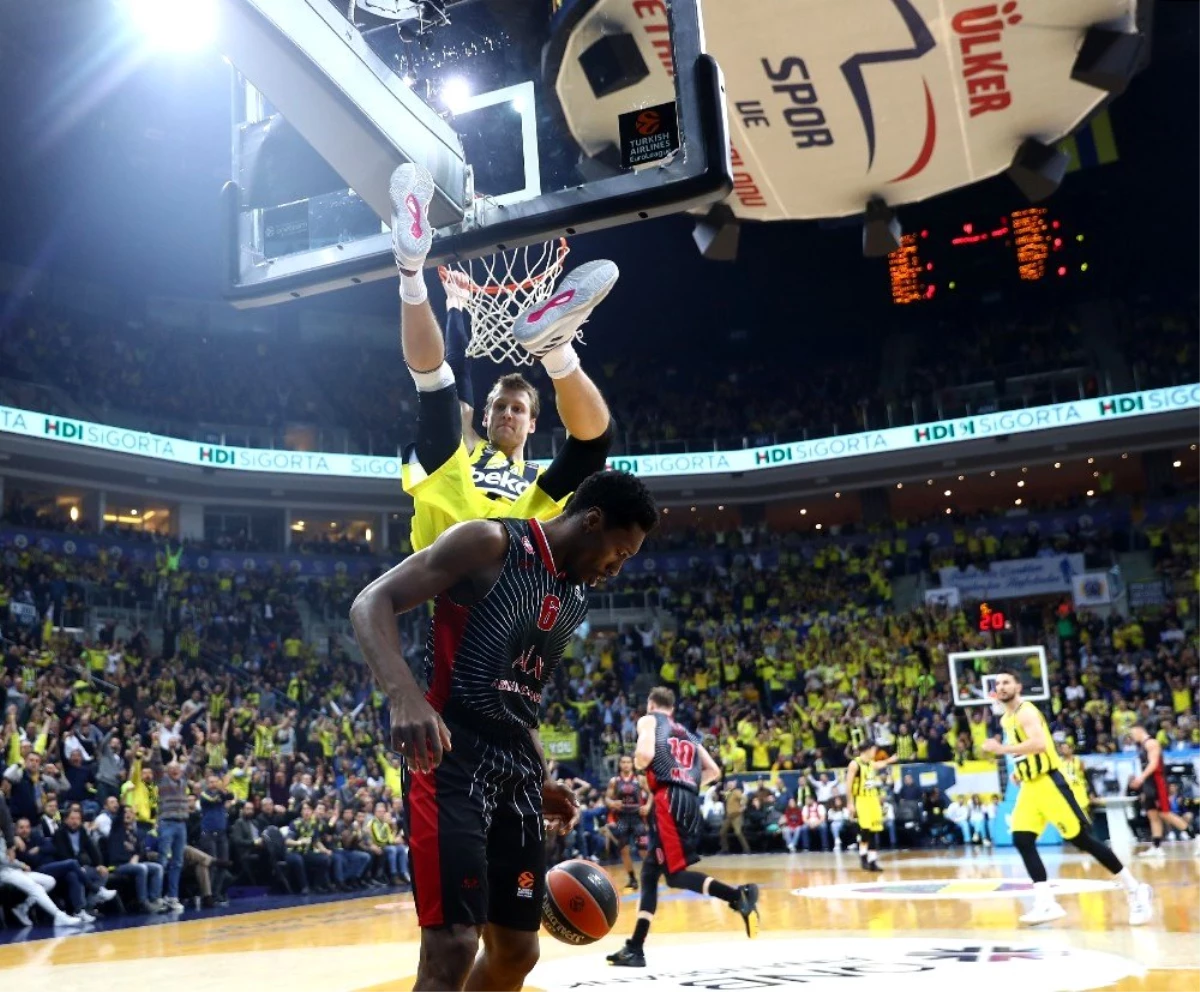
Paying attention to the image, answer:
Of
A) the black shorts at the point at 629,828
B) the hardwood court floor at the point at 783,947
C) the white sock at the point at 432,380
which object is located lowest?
the hardwood court floor at the point at 783,947

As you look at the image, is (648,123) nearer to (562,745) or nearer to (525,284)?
(525,284)

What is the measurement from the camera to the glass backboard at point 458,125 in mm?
4855

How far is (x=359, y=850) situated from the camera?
16.1 meters

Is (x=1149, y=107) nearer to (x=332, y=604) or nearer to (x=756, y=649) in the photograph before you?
(x=756, y=649)

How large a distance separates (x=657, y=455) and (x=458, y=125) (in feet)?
81.0

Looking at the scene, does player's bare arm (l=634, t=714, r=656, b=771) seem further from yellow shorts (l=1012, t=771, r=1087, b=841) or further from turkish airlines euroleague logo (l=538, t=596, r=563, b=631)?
turkish airlines euroleague logo (l=538, t=596, r=563, b=631)

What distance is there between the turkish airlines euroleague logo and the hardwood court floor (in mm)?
3303

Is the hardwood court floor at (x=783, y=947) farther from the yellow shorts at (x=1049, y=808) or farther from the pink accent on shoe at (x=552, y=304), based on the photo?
the pink accent on shoe at (x=552, y=304)

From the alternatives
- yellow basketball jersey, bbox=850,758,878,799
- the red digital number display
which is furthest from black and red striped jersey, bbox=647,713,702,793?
the red digital number display

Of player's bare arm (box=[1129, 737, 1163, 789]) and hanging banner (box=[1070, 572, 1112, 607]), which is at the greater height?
hanging banner (box=[1070, 572, 1112, 607])

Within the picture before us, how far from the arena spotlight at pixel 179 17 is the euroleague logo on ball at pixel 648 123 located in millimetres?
1827

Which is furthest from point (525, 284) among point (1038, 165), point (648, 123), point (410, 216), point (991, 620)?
point (991, 620)

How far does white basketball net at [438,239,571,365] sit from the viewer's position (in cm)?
642

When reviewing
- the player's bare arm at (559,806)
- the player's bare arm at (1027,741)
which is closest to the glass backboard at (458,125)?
the player's bare arm at (559,806)
